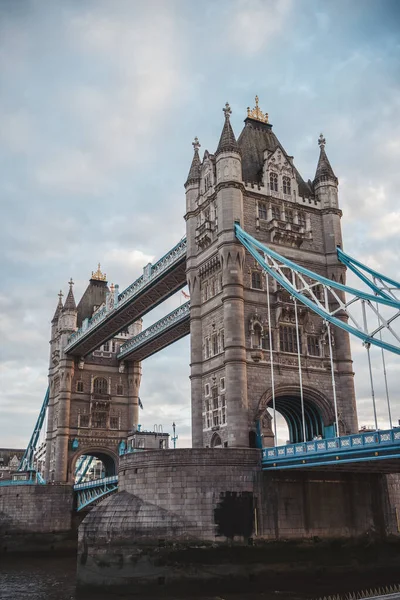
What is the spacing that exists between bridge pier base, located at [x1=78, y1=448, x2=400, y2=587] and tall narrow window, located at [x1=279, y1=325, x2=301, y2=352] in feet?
28.7

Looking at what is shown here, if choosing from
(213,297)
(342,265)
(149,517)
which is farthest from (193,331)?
(149,517)

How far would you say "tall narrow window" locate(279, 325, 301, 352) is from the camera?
133 ft

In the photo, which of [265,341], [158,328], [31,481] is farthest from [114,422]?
[265,341]

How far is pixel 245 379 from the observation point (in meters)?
37.9

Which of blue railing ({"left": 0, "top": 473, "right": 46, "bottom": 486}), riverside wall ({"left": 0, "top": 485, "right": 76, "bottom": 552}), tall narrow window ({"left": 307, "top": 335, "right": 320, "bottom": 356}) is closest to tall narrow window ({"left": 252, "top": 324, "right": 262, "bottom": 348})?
tall narrow window ({"left": 307, "top": 335, "right": 320, "bottom": 356})

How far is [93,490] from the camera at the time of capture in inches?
2279

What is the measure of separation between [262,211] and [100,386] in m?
37.2

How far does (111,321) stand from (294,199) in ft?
82.6

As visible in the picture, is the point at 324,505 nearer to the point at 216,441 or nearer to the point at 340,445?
the point at 216,441

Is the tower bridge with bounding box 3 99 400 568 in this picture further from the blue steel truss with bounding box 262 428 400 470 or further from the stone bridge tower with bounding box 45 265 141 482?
the stone bridge tower with bounding box 45 265 141 482

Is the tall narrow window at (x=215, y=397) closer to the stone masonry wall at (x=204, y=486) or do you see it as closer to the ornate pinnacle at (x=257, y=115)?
the stone masonry wall at (x=204, y=486)

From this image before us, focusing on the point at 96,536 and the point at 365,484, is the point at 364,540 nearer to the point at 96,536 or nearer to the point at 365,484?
the point at 365,484

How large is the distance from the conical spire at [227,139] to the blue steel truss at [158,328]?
16.5m

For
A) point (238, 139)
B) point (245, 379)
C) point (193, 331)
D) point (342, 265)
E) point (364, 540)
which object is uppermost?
point (238, 139)
